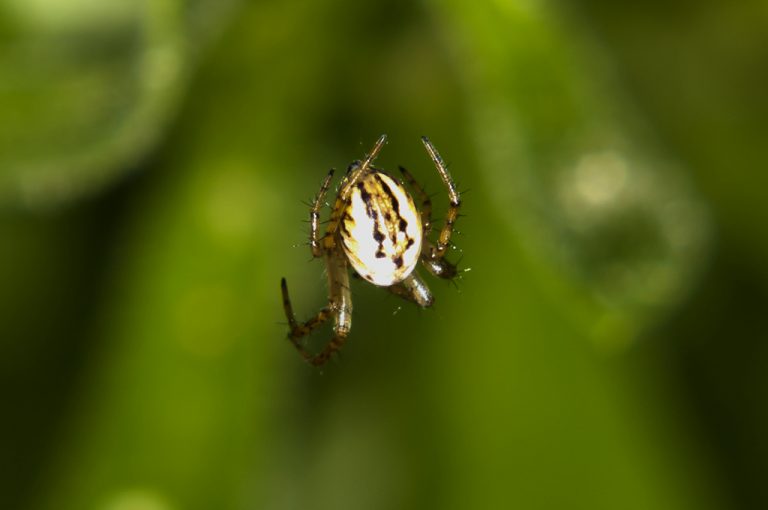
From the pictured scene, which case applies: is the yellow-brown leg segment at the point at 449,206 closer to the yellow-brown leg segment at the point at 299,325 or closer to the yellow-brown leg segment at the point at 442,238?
the yellow-brown leg segment at the point at 442,238

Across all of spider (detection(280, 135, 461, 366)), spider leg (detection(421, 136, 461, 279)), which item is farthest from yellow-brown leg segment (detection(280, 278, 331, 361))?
spider leg (detection(421, 136, 461, 279))

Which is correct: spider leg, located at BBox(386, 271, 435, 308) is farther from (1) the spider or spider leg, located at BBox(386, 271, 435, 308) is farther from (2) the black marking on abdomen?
(2) the black marking on abdomen

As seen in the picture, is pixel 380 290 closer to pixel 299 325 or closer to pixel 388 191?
pixel 299 325

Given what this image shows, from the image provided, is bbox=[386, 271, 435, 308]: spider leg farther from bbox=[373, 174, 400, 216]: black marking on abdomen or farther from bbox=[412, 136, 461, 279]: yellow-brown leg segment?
bbox=[373, 174, 400, 216]: black marking on abdomen

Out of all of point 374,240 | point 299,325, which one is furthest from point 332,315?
point 374,240

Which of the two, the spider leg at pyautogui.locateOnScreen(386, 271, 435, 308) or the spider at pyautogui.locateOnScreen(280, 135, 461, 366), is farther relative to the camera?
the spider leg at pyautogui.locateOnScreen(386, 271, 435, 308)

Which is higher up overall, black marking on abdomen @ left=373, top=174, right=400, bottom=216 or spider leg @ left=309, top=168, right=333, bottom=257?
spider leg @ left=309, top=168, right=333, bottom=257
